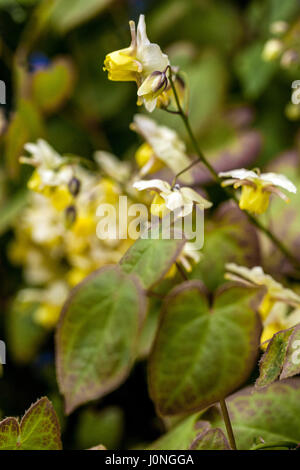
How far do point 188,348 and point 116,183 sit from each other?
0.91ft

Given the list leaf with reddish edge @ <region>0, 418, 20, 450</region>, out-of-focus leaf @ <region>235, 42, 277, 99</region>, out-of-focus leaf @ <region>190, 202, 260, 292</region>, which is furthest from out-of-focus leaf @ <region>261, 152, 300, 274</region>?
leaf with reddish edge @ <region>0, 418, 20, 450</region>

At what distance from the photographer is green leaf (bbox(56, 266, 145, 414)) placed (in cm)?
46

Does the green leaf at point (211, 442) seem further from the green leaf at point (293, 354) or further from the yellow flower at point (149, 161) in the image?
the yellow flower at point (149, 161)

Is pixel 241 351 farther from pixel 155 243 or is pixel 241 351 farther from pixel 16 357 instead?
pixel 16 357

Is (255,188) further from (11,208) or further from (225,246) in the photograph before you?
(11,208)

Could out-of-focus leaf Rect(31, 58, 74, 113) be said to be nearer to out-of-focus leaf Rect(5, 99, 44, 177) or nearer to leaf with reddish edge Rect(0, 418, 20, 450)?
out-of-focus leaf Rect(5, 99, 44, 177)

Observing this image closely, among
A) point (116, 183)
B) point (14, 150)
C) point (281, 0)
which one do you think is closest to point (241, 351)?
point (116, 183)

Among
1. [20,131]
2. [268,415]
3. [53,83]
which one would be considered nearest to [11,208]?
[20,131]

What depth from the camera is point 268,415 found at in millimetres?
503

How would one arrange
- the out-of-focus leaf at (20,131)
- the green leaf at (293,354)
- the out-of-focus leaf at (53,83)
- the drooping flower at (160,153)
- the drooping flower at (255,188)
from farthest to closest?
the out-of-focus leaf at (53,83) → the out-of-focus leaf at (20,131) → the drooping flower at (160,153) → the drooping flower at (255,188) → the green leaf at (293,354)

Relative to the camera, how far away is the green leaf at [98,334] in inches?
18.0

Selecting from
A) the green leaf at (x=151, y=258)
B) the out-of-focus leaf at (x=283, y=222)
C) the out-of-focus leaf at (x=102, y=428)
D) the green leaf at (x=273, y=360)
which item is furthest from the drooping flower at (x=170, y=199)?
the out-of-focus leaf at (x=102, y=428)

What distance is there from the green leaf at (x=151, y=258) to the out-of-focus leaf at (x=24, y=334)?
0.48 m

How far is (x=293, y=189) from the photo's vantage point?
1.48ft
